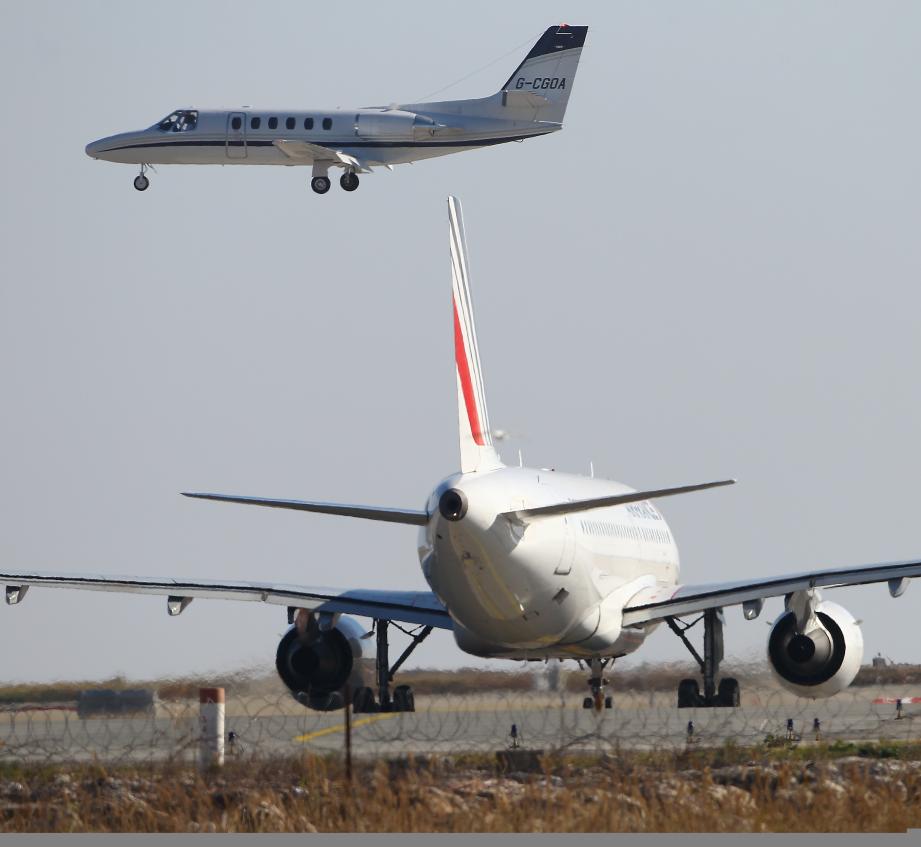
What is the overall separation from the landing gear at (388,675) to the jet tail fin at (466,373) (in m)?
3.90

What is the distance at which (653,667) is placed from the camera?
3522 centimetres

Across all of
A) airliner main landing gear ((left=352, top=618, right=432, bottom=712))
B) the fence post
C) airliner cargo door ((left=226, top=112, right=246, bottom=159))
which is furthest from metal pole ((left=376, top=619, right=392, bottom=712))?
airliner cargo door ((left=226, top=112, right=246, bottom=159))

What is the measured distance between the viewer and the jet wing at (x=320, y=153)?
57.8m

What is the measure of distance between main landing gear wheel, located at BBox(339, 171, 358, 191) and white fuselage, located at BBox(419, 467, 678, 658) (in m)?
23.2

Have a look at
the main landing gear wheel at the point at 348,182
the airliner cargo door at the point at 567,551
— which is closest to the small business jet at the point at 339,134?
the main landing gear wheel at the point at 348,182

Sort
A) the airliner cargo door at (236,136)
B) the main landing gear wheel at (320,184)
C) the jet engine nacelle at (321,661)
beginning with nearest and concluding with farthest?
1. the jet engine nacelle at (321,661)
2. the main landing gear wheel at (320,184)
3. the airliner cargo door at (236,136)

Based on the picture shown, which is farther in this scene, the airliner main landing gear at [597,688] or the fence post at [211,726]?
the airliner main landing gear at [597,688]

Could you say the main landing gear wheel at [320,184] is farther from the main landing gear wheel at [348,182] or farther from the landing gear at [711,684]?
the landing gear at [711,684]

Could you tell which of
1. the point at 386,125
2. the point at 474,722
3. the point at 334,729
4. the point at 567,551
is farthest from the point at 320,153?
the point at 334,729

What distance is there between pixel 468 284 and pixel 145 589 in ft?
26.1

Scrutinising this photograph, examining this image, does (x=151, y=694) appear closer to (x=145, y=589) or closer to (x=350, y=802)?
(x=145, y=589)

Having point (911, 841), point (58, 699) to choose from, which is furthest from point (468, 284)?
point (911, 841)

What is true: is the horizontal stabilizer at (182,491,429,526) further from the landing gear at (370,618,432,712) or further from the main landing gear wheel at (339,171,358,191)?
the main landing gear wheel at (339,171,358,191)

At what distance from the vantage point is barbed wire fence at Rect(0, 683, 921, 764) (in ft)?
90.0
